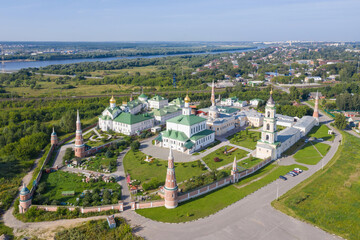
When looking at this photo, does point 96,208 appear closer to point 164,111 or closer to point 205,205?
point 205,205

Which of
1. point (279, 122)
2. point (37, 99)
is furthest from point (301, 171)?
point (37, 99)

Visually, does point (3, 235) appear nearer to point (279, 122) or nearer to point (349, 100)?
point (279, 122)

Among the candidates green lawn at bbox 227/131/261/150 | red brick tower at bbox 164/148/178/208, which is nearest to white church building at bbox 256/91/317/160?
green lawn at bbox 227/131/261/150

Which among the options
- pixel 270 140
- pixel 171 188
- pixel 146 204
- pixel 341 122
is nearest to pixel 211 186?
pixel 171 188

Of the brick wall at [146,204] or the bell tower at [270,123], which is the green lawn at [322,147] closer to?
the bell tower at [270,123]

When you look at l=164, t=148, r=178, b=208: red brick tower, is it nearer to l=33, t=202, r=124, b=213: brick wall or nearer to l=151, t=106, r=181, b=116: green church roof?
l=33, t=202, r=124, b=213: brick wall
